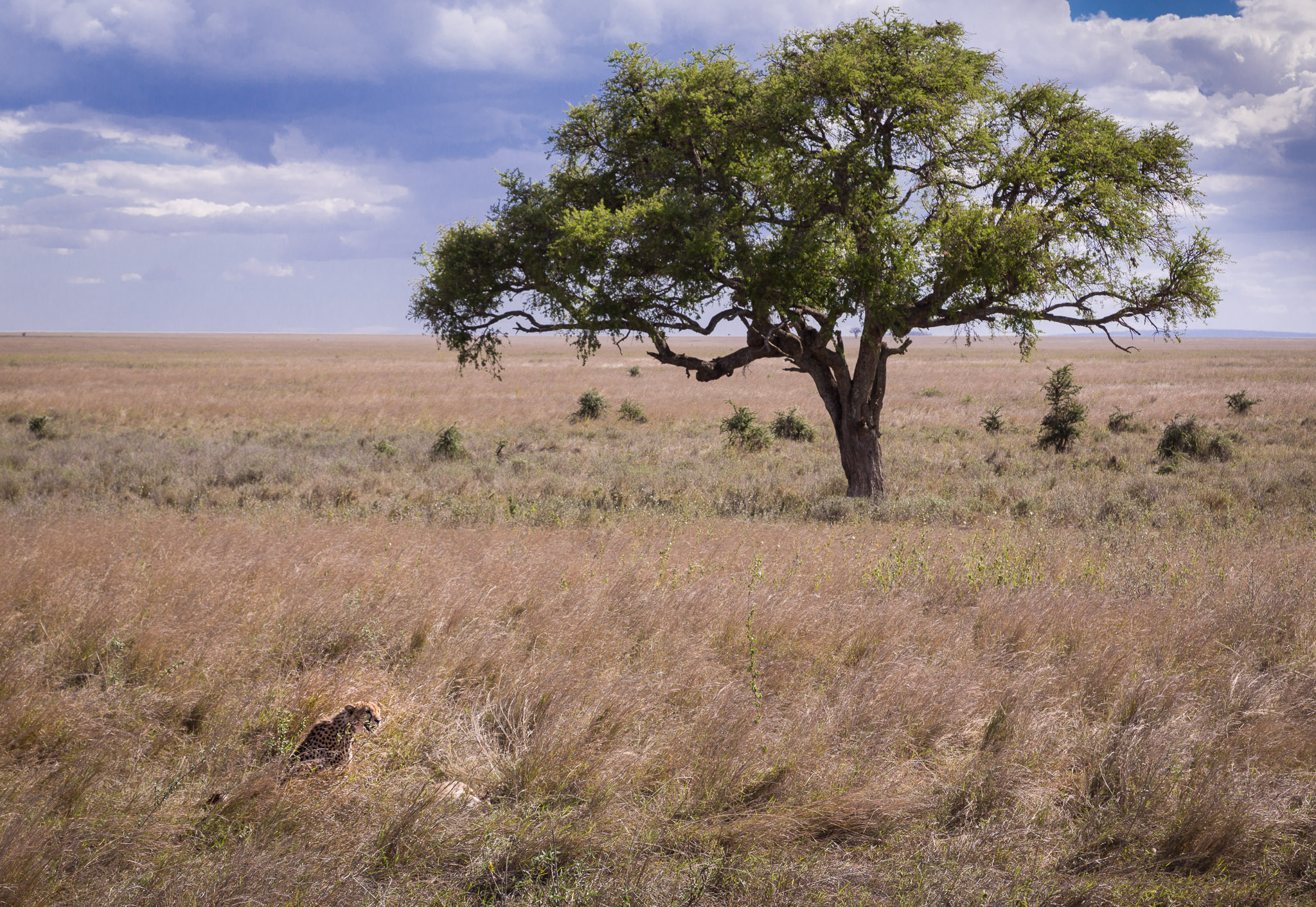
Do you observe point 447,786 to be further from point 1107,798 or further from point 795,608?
point 1107,798

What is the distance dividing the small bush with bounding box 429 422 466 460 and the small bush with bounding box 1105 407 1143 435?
2229 cm

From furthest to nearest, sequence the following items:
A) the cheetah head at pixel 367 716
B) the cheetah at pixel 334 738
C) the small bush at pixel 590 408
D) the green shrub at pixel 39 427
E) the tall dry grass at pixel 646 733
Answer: the small bush at pixel 590 408 < the green shrub at pixel 39 427 < the cheetah head at pixel 367 716 < the cheetah at pixel 334 738 < the tall dry grass at pixel 646 733

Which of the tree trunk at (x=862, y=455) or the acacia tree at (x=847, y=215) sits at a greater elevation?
the acacia tree at (x=847, y=215)

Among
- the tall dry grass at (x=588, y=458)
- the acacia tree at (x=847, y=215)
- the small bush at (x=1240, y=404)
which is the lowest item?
the tall dry grass at (x=588, y=458)

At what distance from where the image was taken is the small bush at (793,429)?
25.4m

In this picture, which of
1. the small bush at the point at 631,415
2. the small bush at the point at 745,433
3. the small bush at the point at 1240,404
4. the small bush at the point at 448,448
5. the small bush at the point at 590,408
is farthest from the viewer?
the small bush at the point at 590,408

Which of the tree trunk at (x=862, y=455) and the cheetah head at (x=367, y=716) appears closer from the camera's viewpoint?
the cheetah head at (x=367, y=716)

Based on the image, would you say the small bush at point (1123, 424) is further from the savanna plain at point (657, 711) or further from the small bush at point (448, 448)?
the small bush at point (448, 448)

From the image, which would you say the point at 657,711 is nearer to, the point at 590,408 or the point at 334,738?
the point at 334,738

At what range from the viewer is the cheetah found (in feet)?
12.1

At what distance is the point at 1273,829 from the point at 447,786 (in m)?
3.95

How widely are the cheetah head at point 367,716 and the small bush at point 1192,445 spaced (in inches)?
842

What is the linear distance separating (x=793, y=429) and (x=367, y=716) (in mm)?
22933

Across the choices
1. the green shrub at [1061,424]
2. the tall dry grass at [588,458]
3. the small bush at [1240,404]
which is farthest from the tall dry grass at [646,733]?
the small bush at [1240,404]
